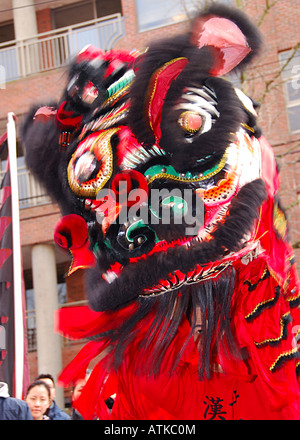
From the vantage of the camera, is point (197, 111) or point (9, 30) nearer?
point (197, 111)

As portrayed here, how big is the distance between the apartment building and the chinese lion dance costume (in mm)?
152

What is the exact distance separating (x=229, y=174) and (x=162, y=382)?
1.34ft

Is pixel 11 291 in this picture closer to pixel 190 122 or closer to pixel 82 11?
pixel 190 122

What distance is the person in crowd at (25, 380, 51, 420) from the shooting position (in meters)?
1.84

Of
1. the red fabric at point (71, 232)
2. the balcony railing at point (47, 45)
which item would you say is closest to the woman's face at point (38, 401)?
the red fabric at point (71, 232)

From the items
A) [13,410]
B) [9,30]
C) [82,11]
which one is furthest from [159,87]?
[82,11]

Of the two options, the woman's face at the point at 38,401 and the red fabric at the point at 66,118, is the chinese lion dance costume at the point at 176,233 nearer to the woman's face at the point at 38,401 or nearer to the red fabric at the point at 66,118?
the red fabric at the point at 66,118

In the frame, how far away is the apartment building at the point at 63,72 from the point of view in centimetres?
252

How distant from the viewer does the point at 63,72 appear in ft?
4.03

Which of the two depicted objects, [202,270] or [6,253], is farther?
[6,253]

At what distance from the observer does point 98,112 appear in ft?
3.74

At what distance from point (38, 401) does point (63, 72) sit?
41.7 inches
